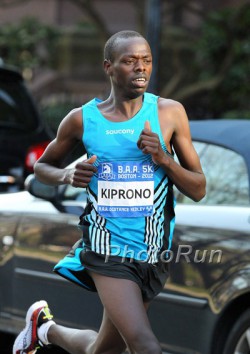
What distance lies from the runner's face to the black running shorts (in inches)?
28.8

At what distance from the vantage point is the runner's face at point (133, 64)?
181 inches

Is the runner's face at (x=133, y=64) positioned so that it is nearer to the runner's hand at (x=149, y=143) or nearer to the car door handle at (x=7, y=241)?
the runner's hand at (x=149, y=143)

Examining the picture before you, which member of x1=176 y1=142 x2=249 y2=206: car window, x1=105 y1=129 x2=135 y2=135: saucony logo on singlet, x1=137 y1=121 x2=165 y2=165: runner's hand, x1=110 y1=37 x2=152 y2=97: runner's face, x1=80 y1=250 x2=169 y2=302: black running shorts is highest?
x1=110 y1=37 x2=152 y2=97: runner's face

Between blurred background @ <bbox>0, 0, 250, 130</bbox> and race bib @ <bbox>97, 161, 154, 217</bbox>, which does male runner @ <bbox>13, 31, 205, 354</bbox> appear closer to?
race bib @ <bbox>97, 161, 154, 217</bbox>

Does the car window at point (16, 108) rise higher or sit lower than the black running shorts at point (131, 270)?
higher

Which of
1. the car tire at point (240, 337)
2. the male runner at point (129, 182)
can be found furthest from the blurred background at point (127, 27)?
the male runner at point (129, 182)

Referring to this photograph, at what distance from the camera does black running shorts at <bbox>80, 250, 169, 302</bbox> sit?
15.5 ft

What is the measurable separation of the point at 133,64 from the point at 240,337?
1.56 meters

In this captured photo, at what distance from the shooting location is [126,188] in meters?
4.71

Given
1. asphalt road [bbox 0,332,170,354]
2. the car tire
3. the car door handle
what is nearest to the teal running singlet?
the car tire

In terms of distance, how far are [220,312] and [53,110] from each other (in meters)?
15.9

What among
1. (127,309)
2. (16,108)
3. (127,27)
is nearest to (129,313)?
(127,309)

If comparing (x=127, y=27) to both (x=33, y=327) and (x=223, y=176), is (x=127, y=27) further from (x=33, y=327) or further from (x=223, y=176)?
(x=33, y=327)

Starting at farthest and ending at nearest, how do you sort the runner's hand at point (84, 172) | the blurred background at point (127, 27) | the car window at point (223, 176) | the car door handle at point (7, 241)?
the blurred background at point (127, 27)
the car door handle at point (7, 241)
the car window at point (223, 176)
the runner's hand at point (84, 172)
